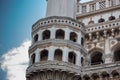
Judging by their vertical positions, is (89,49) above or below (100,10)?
below

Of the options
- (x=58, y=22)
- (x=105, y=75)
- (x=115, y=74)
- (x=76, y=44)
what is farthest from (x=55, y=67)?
(x=115, y=74)

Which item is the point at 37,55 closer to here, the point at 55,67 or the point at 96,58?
the point at 55,67

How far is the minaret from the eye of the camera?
23688 mm

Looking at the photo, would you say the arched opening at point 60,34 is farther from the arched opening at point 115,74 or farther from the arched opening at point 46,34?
the arched opening at point 115,74

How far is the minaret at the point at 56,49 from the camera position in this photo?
933 inches

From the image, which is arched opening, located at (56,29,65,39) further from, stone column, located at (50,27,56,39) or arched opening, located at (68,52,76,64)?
arched opening, located at (68,52,76,64)

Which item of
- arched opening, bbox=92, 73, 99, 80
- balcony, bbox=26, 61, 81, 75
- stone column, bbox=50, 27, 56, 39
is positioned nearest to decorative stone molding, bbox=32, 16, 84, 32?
stone column, bbox=50, 27, 56, 39

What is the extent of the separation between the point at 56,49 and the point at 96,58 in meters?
3.26

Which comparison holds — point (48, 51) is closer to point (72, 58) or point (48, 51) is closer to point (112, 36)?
point (72, 58)

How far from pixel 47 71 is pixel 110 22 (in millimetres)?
5634

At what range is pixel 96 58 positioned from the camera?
85.8 ft

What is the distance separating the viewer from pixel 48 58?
24125mm

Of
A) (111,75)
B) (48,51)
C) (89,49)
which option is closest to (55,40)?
(48,51)

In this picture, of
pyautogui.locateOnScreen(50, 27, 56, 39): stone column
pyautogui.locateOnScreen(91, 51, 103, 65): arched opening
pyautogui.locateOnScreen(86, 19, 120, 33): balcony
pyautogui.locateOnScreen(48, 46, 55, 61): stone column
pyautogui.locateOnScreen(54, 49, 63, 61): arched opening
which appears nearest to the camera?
pyautogui.locateOnScreen(48, 46, 55, 61): stone column
